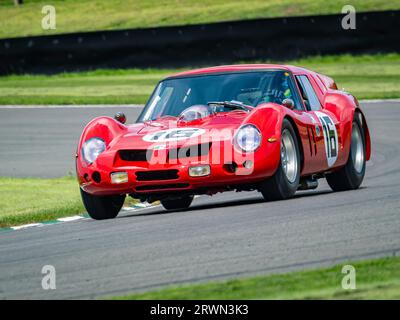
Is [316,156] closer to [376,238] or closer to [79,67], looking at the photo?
[376,238]

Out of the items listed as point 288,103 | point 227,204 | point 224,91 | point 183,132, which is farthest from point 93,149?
point 288,103

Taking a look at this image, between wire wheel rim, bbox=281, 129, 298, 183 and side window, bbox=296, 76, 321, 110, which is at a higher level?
side window, bbox=296, 76, 321, 110

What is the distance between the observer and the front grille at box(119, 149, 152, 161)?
9.34 metres

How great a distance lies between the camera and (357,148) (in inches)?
456

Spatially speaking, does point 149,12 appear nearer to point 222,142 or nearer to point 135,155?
point 135,155

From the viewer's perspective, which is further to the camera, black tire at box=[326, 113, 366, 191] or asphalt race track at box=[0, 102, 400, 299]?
black tire at box=[326, 113, 366, 191]

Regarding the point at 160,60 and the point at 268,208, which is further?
the point at 160,60

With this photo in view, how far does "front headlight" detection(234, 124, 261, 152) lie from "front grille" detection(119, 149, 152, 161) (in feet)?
2.46

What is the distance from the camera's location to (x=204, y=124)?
31.5 feet

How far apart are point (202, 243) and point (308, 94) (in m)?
4.06

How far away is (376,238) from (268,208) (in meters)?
2.18

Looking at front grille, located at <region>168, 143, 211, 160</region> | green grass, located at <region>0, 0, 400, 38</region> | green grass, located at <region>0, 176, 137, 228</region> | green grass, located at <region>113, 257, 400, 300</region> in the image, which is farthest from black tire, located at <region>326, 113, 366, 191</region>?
green grass, located at <region>0, 0, 400, 38</region>

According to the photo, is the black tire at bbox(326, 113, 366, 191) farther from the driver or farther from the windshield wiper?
the windshield wiper
